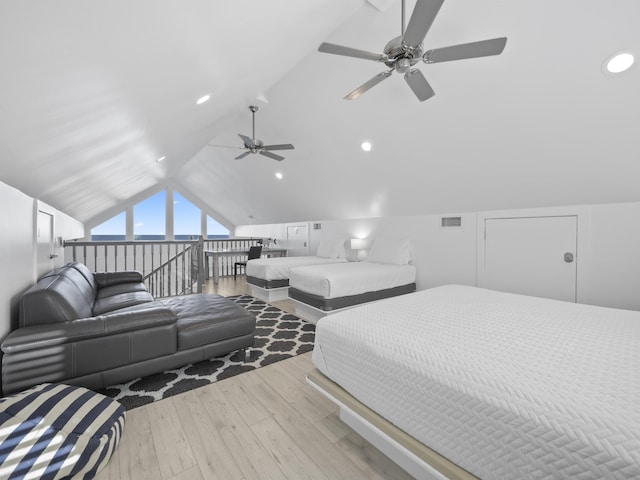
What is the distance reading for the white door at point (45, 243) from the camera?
2645 millimetres

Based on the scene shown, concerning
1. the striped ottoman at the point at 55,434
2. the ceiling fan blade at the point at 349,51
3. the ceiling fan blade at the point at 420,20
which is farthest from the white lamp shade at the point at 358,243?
the striped ottoman at the point at 55,434

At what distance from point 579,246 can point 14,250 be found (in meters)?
5.11

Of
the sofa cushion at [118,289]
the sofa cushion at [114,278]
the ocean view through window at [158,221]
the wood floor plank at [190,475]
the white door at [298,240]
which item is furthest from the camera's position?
the ocean view through window at [158,221]

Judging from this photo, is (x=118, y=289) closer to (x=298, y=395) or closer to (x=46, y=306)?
(x=46, y=306)

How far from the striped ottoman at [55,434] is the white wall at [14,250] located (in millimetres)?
650

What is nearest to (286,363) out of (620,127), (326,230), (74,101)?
(74,101)

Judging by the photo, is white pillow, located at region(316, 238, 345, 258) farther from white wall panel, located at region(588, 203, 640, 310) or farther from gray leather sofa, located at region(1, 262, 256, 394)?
white wall panel, located at region(588, 203, 640, 310)

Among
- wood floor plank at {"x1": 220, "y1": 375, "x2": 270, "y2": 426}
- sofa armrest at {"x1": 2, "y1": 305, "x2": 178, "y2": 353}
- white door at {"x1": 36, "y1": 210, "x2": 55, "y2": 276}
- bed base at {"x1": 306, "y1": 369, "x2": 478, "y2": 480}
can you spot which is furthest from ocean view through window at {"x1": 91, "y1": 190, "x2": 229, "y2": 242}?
bed base at {"x1": 306, "y1": 369, "x2": 478, "y2": 480}

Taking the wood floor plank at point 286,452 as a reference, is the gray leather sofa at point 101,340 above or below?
above

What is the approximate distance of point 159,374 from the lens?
7.65ft

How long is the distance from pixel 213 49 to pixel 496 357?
105 inches

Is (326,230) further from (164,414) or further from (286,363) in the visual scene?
(164,414)

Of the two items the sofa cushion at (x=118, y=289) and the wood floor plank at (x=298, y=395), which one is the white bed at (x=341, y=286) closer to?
the wood floor plank at (x=298, y=395)

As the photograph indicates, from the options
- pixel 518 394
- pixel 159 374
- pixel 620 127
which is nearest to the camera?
pixel 518 394
